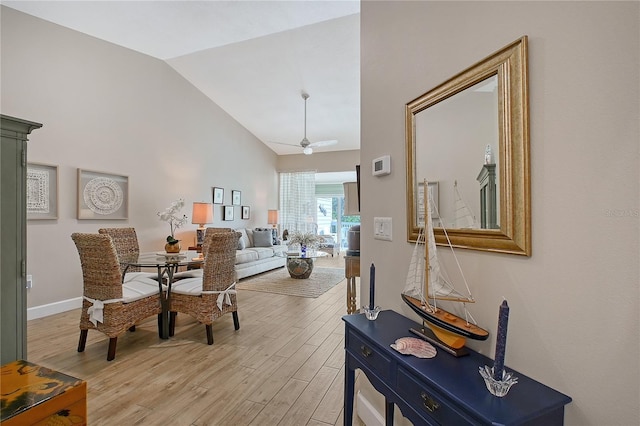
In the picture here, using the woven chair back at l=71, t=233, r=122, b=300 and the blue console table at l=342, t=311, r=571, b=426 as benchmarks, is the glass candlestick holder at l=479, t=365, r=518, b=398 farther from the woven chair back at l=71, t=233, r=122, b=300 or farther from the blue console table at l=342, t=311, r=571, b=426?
the woven chair back at l=71, t=233, r=122, b=300

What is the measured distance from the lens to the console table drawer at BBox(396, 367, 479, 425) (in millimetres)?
850

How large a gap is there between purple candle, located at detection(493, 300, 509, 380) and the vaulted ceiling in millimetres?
3700

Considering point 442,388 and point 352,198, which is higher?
point 352,198

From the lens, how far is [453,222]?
4.11 feet

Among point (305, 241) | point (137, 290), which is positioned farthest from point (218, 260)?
point (305, 241)

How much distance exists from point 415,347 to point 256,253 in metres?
5.22

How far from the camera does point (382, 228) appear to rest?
175cm

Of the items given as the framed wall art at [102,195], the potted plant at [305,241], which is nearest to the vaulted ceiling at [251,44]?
the framed wall art at [102,195]

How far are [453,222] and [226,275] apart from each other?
2310 millimetres

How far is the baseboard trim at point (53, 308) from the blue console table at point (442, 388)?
155 inches

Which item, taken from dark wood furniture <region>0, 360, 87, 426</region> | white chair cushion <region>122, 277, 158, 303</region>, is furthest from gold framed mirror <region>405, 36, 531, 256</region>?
white chair cushion <region>122, 277, 158, 303</region>

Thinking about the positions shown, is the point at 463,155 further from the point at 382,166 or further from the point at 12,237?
the point at 12,237

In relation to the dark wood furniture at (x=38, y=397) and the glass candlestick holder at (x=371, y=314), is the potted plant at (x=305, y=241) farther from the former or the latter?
the dark wood furniture at (x=38, y=397)

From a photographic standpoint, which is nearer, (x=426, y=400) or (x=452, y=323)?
(x=426, y=400)
